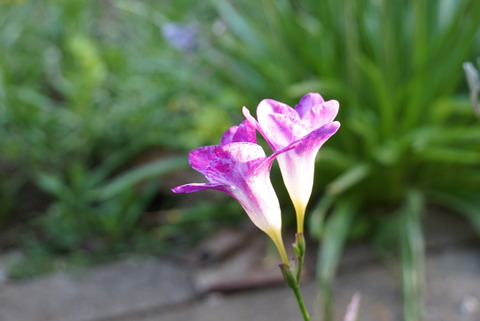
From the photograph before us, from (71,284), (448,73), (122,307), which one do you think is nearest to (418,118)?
(448,73)

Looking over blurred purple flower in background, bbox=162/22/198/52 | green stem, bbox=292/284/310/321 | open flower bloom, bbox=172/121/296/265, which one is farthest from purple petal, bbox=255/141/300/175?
blurred purple flower in background, bbox=162/22/198/52

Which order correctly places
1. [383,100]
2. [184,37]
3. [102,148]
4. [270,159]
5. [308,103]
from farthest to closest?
1. [102,148]
2. [184,37]
3. [383,100]
4. [308,103]
5. [270,159]

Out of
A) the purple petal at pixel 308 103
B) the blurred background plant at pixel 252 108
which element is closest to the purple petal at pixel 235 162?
the purple petal at pixel 308 103

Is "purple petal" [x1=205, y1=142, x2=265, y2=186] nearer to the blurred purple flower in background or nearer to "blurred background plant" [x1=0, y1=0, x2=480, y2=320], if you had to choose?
"blurred background plant" [x1=0, y1=0, x2=480, y2=320]

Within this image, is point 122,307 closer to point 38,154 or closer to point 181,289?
point 181,289

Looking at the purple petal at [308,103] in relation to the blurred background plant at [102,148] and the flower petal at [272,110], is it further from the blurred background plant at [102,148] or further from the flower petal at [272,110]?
the blurred background plant at [102,148]

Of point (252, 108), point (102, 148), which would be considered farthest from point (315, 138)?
point (102, 148)

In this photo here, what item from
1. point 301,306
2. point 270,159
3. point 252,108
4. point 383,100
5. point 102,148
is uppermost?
point 102,148

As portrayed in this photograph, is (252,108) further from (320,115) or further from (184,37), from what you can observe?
(320,115)
